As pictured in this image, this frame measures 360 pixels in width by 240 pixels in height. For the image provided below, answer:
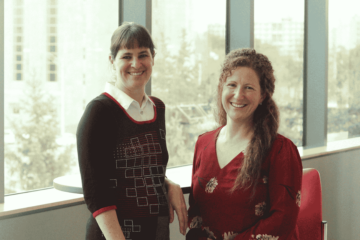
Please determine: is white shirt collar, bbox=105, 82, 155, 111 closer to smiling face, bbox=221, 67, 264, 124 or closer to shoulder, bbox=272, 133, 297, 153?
smiling face, bbox=221, 67, 264, 124

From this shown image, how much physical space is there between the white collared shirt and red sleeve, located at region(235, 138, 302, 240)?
1.72 feet

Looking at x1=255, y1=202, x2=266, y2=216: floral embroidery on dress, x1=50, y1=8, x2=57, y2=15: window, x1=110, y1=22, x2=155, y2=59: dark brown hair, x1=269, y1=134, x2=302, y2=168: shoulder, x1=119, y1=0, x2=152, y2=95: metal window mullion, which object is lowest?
x1=255, y1=202, x2=266, y2=216: floral embroidery on dress

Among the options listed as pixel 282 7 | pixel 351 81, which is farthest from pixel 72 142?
pixel 351 81

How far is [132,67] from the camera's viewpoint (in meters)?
1.42

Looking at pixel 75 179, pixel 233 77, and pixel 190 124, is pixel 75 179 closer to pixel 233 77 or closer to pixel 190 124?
pixel 233 77

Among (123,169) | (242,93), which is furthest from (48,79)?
(242,93)

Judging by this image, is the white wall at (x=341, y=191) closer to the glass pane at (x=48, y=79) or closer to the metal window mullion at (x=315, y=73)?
the metal window mullion at (x=315, y=73)

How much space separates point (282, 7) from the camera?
13.2ft

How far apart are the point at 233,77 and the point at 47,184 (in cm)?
138

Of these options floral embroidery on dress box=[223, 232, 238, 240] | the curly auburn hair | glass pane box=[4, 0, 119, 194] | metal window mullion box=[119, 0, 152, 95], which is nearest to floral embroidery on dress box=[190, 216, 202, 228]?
floral embroidery on dress box=[223, 232, 238, 240]

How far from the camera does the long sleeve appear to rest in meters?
1.29

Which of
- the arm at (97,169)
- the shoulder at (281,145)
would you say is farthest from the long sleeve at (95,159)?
the shoulder at (281,145)

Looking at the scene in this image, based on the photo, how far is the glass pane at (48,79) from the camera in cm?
214

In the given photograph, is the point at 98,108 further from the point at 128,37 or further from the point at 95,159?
the point at 128,37
